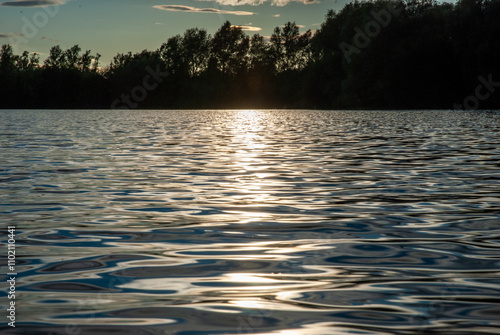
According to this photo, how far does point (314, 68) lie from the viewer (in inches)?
4291


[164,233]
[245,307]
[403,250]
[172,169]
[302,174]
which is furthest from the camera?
[172,169]

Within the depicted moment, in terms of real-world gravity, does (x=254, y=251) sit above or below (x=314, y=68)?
below

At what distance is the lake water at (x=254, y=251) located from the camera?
4.83m

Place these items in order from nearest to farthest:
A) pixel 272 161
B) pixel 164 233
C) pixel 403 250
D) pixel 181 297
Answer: pixel 181 297, pixel 403 250, pixel 164 233, pixel 272 161

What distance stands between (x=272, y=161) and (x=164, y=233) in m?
10.8

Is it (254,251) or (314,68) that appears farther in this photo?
(314,68)

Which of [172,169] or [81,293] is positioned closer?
[81,293]

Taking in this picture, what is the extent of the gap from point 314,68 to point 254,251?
341 feet

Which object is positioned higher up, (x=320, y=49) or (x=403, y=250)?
(x=320, y=49)

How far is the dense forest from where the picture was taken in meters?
81.8

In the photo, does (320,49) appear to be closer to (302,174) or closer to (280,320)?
(302,174)

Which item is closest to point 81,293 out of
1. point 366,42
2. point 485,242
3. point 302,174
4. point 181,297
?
point 181,297

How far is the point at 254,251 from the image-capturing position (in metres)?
7.12

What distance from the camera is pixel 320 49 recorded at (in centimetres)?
11488
